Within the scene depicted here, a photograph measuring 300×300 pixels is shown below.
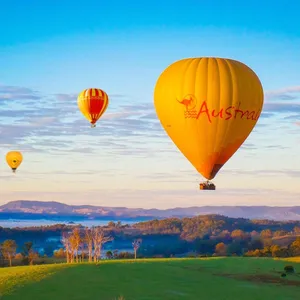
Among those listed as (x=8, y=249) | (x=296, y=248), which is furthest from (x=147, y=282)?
(x=296, y=248)

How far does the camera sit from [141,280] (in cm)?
7256

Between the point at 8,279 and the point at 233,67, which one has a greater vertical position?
the point at 233,67

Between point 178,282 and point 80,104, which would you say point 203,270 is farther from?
point 80,104

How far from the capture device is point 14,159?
96500 millimetres

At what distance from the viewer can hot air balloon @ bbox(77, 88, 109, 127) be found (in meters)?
72.2

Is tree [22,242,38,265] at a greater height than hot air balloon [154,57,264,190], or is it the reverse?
hot air balloon [154,57,264,190]

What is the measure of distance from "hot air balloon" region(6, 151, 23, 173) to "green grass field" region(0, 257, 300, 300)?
21.3 m

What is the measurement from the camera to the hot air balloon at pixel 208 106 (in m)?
48.6

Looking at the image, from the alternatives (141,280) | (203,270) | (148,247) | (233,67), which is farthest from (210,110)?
(148,247)

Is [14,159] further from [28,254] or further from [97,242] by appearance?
[28,254]

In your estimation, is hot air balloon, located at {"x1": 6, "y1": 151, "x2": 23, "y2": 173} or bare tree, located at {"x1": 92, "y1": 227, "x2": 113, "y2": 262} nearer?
hot air balloon, located at {"x1": 6, "y1": 151, "x2": 23, "y2": 173}

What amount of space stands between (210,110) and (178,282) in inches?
1203

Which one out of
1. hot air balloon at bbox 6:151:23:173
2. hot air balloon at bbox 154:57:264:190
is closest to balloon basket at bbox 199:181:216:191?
hot air balloon at bbox 154:57:264:190

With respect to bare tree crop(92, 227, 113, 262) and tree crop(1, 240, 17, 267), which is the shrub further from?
tree crop(1, 240, 17, 267)
